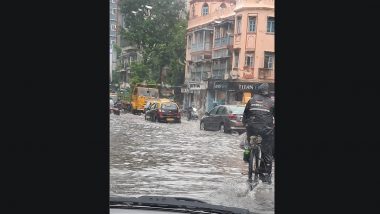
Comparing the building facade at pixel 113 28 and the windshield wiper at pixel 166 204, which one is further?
the windshield wiper at pixel 166 204

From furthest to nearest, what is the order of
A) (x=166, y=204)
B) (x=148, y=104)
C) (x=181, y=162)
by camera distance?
(x=181, y=162) → (x=148, y=104) → (x=166, y=204)

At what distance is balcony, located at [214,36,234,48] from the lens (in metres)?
4.79

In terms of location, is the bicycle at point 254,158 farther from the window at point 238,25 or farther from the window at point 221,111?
the window at point 238,25

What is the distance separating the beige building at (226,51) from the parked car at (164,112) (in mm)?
177

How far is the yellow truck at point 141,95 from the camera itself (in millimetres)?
4921

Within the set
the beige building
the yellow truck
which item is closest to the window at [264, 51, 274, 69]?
the beige building

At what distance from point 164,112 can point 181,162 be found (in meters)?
0.72

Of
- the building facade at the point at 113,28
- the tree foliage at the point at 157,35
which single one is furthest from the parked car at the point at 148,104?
the building facade at the point at 113,28

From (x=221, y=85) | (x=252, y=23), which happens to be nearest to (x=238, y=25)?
(x=252, y=23)

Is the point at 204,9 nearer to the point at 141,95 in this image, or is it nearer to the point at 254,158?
the point at 141,95

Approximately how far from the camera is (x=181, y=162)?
5.51 metres
